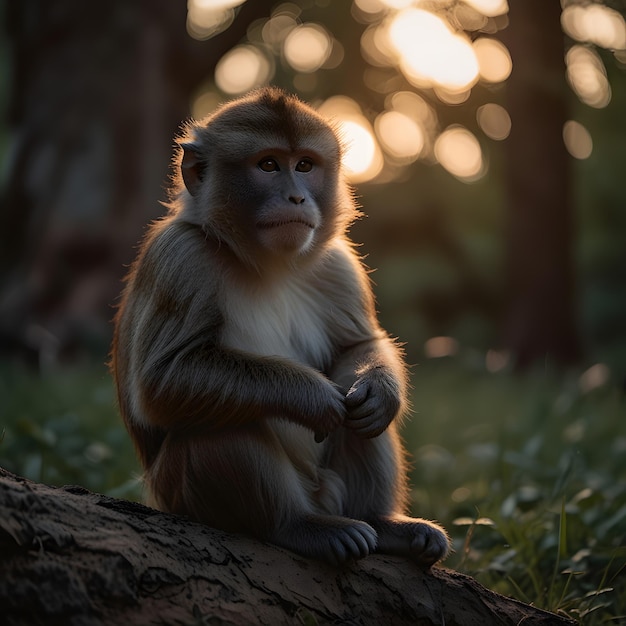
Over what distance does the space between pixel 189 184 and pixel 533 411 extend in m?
→ 4.21

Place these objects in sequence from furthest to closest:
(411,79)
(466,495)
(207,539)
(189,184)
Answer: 1. (411,79)
2. (466,495)
3. (189,184)
4. (207,539)

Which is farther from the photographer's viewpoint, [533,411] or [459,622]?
[533,411]

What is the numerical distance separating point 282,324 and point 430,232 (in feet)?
56.2

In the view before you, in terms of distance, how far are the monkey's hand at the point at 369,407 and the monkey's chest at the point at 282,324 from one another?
1.40ft

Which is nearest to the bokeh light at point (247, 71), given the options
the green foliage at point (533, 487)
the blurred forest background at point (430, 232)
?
the blurred forest background at point (430, 232)

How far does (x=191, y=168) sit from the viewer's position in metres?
3.97

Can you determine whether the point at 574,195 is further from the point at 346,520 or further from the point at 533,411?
the point at 346,520

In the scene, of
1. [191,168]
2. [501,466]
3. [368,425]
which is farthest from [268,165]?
[501,466]

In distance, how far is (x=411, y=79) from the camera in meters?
14.8

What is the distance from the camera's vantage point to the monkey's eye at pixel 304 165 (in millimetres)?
3928

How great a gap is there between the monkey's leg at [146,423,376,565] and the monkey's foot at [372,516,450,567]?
19cm

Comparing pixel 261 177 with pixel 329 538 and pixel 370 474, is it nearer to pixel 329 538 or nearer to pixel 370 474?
pixel 370 474

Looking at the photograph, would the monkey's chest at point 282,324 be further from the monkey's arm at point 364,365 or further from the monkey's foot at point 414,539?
the monkey's foot at point 414,539

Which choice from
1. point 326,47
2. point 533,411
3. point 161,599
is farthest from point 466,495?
point 326,47
